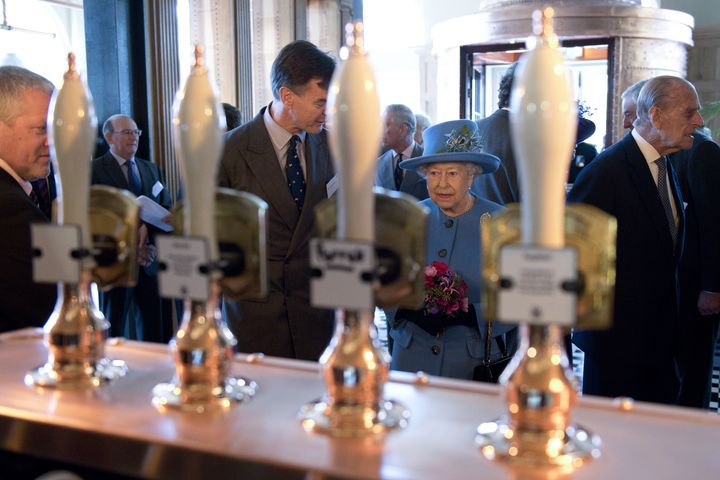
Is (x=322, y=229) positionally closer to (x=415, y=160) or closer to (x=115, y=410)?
(x=115, y=410)

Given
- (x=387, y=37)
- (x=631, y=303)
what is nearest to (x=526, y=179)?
(x=631, y=303)

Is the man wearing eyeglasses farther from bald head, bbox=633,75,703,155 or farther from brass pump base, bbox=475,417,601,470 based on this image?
brass pump base, bbox=475,417,601,470

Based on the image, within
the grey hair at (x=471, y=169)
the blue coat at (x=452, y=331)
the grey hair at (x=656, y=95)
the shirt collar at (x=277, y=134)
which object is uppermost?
the grey hair at (x=656, y=95)

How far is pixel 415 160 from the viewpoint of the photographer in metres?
3.14

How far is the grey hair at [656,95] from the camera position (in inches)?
144

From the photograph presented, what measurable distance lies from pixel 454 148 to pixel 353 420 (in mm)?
2104

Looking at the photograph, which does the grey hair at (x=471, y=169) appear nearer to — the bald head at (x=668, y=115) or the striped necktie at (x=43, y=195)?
the bald head at (x=668, y=115)

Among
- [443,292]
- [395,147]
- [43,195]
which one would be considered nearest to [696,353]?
[443,292]

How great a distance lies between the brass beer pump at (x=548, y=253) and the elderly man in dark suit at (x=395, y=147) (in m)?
3.90

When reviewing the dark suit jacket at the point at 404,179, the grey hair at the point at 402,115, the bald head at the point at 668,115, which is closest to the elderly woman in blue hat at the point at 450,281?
the bald head at the point at 668,115

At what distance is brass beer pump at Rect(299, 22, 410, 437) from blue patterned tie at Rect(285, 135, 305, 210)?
1737 mm

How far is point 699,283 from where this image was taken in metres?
3.92

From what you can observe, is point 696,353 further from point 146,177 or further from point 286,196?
point 146,177

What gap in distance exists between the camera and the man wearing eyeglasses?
5141 millimetres
